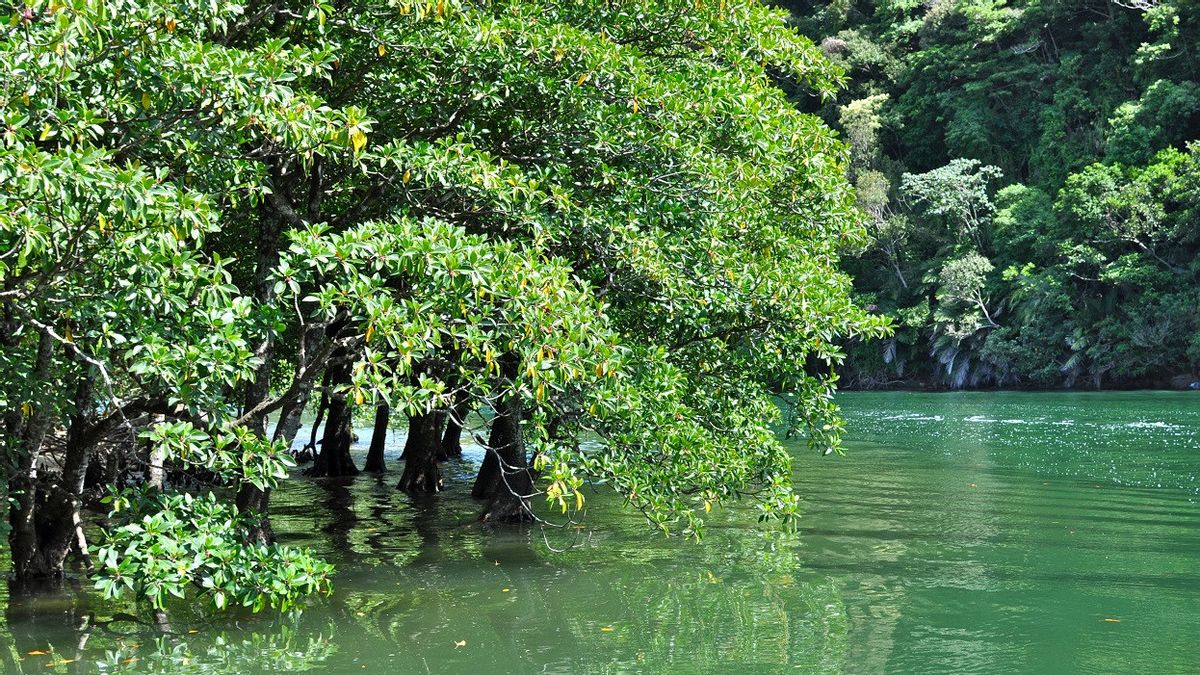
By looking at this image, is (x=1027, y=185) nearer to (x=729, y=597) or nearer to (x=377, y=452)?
(x=377, y=452)

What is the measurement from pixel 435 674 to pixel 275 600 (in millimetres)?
1417

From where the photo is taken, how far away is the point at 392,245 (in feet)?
26.7

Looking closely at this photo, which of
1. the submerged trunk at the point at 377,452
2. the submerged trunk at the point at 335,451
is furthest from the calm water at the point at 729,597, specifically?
the submerged trunk at the point at 377,452

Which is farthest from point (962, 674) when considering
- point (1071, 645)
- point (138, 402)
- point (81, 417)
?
point (81, 417)

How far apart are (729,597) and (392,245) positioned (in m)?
5.04

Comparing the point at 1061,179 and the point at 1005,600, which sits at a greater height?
the point at 1061,179

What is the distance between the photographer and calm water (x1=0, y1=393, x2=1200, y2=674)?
29.3ft

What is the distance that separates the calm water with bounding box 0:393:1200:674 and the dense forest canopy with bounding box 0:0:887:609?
0.71 metres

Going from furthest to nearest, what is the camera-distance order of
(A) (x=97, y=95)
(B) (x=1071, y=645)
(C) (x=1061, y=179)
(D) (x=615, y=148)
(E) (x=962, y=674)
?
(C) (x=1061, y=179) → (D) (x=615, y=148) → (B) (x=1071, y=645) → (E) (x=962, y=674) → (A) (x=97, y=95)

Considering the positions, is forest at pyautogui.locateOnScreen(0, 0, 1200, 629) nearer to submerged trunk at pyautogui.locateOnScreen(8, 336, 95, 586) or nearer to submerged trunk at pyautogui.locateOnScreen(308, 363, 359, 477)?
submerged trunk at pyautogui.locateOnScreen(8, 336, 95, 586)

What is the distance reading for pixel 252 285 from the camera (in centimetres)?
1254

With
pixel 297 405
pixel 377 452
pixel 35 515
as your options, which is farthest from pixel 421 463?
pixel 297 405

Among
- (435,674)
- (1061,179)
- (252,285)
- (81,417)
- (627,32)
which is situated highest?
(1061,179)

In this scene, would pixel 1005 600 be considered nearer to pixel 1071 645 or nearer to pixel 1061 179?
pixel 1071 645
